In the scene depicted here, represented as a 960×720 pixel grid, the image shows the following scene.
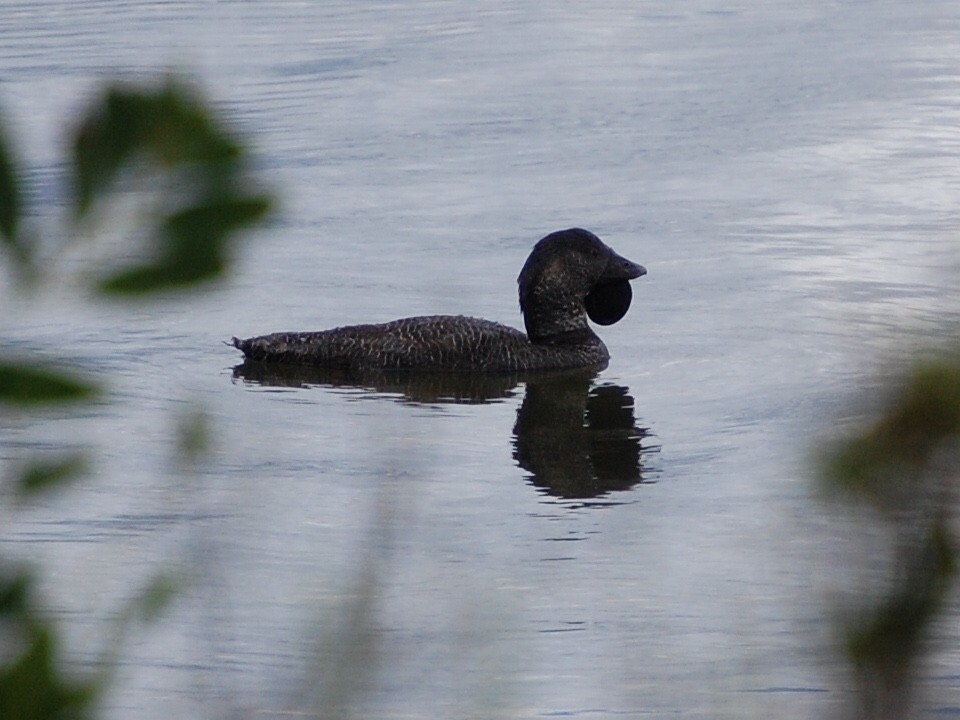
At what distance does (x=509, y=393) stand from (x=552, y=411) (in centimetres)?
46

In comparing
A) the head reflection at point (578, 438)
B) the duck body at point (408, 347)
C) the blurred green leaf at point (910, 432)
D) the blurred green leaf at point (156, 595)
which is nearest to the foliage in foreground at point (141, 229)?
the blurred green leaf at point (156, 595)

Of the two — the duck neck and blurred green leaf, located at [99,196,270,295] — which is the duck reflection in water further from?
blurred green leaf, located at [99,196,270,295]

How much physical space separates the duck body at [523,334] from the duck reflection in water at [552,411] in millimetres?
77

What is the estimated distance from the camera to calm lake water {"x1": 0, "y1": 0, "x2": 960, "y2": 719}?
7.19 ft

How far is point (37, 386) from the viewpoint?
1.06 m

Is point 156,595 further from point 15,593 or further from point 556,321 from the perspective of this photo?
point 556,321

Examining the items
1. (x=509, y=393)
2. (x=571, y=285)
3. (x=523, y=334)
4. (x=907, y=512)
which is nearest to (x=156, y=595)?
(x=907, y=512)

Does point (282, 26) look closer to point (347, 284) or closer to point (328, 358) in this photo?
point (347, 284)

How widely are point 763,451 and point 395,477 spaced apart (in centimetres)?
655

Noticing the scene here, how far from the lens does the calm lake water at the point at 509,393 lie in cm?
219

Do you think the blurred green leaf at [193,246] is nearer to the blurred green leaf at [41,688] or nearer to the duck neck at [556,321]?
the blurred green leaf at [41,688]

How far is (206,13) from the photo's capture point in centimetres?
2983

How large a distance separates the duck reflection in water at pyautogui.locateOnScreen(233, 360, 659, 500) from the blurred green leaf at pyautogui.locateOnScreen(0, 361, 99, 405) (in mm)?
7089

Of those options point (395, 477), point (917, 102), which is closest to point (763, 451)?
point (395, 477)
